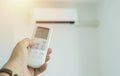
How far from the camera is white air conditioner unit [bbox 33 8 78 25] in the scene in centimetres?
104

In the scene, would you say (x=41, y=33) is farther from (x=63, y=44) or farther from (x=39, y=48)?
(x=63, y=44)

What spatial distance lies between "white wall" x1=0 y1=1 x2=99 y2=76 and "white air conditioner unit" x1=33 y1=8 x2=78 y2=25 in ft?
0.13

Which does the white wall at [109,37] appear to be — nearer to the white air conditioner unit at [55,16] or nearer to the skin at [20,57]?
the white air conditioner unit at [55,16]

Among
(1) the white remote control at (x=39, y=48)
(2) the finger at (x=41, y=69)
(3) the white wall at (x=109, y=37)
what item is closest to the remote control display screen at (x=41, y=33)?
(1) the white remote control at (x=39, y=48)

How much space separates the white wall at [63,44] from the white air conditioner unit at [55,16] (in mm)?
41

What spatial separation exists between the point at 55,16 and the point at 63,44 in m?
0.15

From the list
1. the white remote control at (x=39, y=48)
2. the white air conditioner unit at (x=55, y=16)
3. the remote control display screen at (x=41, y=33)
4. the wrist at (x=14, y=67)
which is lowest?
the wrist at (x=14, y=67)

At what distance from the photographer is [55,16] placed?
3.47ft

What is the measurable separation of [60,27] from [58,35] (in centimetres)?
5

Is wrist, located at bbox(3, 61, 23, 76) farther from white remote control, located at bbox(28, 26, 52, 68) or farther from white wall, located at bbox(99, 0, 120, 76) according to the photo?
white wall, located at bbox(99, 0, 120, 76)

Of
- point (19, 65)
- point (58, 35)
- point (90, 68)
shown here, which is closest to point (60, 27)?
point (58, 35)

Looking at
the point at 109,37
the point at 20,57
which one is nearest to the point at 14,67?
the point at 20,57

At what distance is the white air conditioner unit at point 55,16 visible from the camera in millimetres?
1044

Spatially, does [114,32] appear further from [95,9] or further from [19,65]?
[19,65]
